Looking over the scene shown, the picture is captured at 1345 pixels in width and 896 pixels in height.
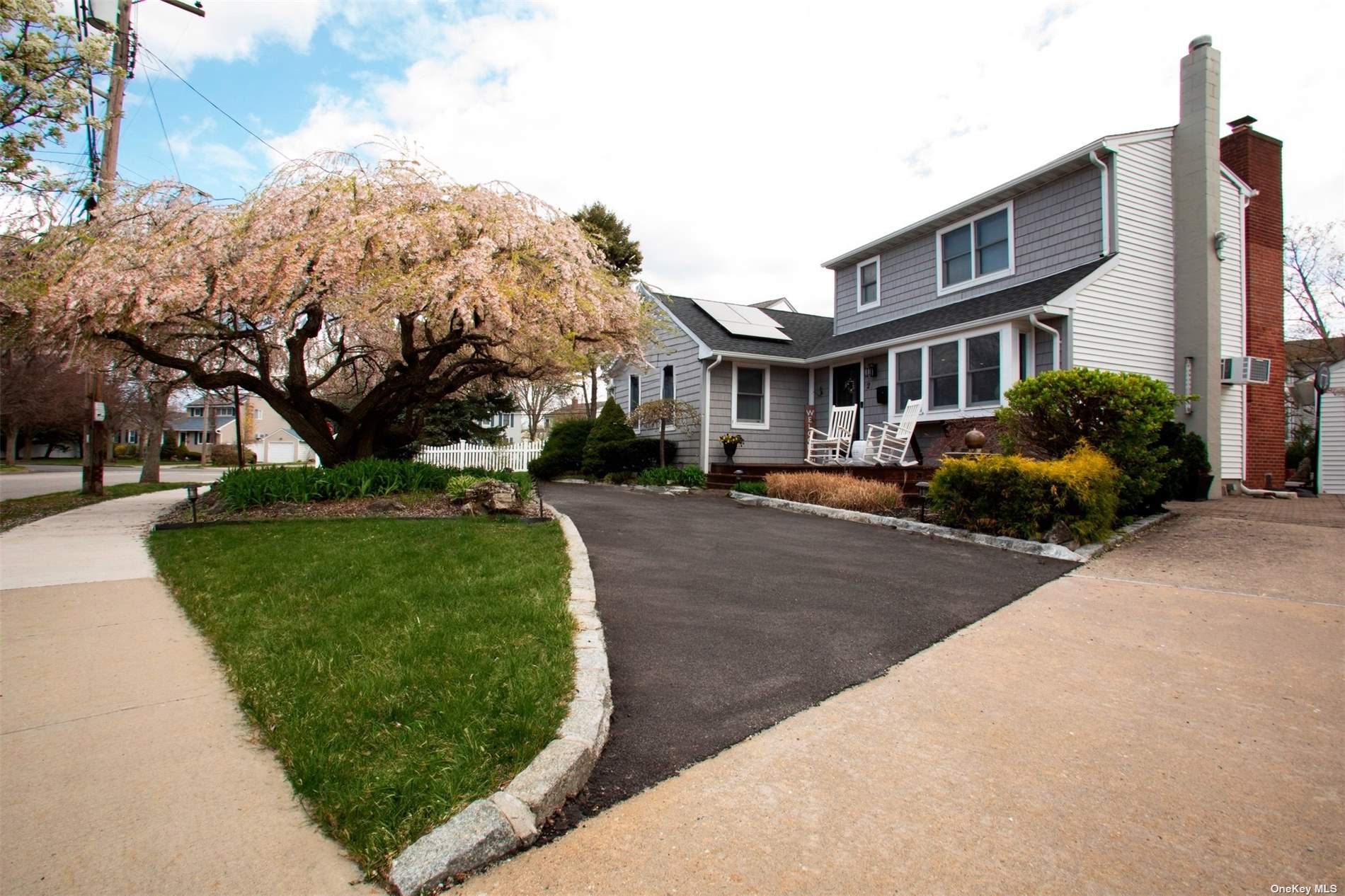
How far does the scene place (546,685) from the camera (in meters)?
3.01

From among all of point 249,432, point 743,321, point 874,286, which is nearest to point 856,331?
point 874,286

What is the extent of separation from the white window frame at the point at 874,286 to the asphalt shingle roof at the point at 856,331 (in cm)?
59

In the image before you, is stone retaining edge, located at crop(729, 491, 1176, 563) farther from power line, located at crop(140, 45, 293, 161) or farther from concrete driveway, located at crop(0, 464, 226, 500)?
concrete driveway, located at crop(0, 464, 226, 500)

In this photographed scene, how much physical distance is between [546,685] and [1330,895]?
106 inches

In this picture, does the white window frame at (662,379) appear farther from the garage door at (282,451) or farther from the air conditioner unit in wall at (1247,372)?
the garage door at (282,451)

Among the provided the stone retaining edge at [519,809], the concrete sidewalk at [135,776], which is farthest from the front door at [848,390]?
the concrete sidewalk at [135,776]

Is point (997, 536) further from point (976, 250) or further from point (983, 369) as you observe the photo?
point (976, 250)

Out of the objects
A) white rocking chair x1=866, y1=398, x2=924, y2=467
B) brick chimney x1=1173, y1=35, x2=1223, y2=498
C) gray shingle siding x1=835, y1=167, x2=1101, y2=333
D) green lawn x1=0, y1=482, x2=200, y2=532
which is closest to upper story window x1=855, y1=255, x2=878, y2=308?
gray shingle siding x1=835, y1=167, x2=1101, y2=333

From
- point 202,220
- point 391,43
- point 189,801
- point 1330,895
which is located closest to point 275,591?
point 189,801

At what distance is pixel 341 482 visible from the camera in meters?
9.26

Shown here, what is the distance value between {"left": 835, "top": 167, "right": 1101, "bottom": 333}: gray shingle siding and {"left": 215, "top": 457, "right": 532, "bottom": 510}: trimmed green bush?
9.31 m

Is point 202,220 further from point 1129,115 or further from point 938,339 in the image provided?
point 1129,115

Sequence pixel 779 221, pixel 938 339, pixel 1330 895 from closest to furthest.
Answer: pixel 1330 895 → pixel 938 339 → pixel 779 221

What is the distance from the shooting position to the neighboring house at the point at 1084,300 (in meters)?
11.3
